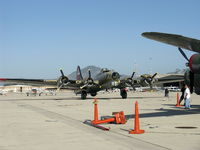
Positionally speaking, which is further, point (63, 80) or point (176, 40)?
point (63, 80)

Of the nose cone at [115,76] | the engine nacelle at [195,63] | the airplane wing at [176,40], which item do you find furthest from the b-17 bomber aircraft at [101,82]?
the airplane wing at [176,40]

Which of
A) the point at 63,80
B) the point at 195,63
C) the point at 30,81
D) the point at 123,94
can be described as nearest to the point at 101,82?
the point at 123,94

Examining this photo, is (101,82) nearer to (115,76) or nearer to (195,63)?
(115,76)

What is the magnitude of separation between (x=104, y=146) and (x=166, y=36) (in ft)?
17.3

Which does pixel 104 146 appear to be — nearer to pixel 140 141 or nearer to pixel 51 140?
pixel 140 141

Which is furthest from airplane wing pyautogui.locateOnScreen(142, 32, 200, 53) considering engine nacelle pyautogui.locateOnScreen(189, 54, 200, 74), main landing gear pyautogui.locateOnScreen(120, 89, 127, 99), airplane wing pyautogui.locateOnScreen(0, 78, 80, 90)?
airplane wing pyautogui.locateOnScreen(0, 78, 80, 90)

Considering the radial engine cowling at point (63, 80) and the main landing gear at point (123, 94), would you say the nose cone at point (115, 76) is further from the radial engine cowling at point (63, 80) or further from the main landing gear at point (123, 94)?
the radial engine cowling at point (63, 80)

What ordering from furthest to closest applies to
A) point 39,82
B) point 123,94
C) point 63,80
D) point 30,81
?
point 39,82, point 30,81, point 63,80, point 123,94

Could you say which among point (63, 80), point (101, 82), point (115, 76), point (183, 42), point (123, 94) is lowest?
point (123, 94)

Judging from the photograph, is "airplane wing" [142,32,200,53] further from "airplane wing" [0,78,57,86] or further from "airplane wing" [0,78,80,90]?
"airplane wing" [0,78,57,86]

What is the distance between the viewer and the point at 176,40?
11.3 m

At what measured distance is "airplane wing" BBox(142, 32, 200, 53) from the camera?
1094cm

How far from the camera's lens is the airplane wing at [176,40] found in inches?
431

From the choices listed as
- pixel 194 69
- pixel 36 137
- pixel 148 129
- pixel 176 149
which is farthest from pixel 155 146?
pixel 194 69
